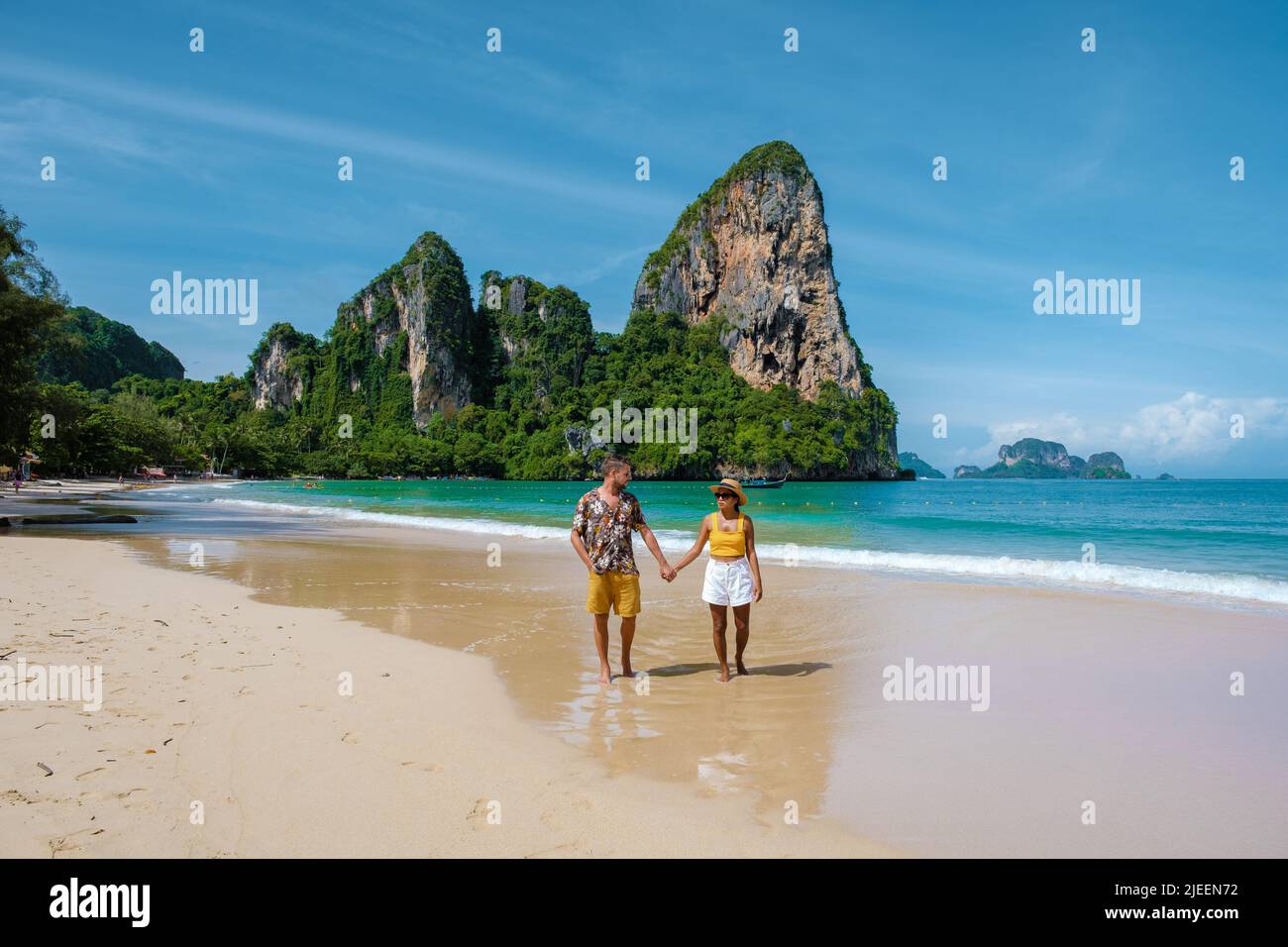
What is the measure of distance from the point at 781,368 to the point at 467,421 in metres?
60.2

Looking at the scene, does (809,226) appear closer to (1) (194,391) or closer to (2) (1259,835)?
(1) (194,391)

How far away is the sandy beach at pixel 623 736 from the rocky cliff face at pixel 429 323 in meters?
140

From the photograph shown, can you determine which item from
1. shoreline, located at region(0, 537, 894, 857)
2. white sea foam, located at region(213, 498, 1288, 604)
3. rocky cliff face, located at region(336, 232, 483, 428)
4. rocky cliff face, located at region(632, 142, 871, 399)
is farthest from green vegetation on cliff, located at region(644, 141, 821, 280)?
shoreline, located at region(0, 537, 894, 857)

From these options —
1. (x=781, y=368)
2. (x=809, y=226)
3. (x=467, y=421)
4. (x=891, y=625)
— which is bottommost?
(x=891, y=625)

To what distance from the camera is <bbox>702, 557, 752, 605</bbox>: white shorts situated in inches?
255

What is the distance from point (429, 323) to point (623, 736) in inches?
5742

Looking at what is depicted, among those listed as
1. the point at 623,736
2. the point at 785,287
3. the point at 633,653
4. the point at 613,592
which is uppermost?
the point at 785,287

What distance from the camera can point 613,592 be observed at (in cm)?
634
